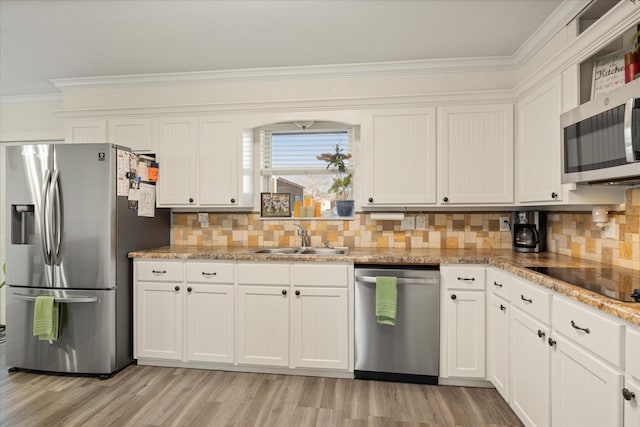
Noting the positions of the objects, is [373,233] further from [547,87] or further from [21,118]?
[21,118]

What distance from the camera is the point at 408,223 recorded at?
3.27 meters

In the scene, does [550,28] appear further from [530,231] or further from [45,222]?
[45,222]

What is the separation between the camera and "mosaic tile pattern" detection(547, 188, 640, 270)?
2.05 m

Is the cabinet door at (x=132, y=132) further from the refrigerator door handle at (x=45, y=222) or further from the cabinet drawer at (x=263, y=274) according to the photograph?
the cabinet drawer at (x=263, y=274)

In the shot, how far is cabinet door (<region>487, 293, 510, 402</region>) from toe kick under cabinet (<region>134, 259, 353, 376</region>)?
948mm

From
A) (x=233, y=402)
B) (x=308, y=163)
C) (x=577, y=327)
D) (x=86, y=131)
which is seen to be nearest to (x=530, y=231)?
(x=577, y=327)

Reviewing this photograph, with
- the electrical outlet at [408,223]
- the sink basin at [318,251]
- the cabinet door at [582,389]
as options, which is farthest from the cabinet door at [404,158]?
the cabinet door at [582,389]

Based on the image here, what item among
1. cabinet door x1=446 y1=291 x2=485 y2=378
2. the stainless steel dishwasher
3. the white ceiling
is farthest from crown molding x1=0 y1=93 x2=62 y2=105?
cabinet door x1=446 y1=291 x2=485 y2=378

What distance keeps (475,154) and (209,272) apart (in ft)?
7.43

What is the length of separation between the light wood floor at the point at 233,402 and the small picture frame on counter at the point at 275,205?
4.48 feet

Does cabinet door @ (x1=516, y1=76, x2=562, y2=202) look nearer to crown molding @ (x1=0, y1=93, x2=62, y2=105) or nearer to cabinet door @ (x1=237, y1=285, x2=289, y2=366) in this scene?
cabinet door @ (x1=237, y1=285, x2=289, y2=366)

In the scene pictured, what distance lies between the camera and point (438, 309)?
258 cm

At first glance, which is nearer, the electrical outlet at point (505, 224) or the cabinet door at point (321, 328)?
the cabinet door at point (321, 328)

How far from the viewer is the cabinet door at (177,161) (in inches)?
127
